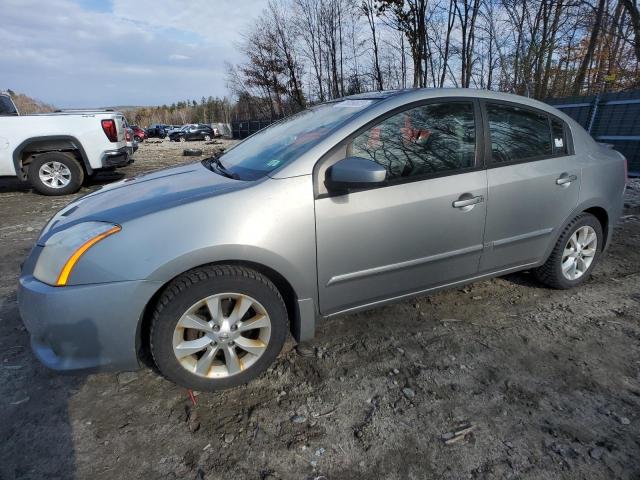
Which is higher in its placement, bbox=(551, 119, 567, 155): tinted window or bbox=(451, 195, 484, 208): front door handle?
bbox=(551, 119, 567, 155): tinted window

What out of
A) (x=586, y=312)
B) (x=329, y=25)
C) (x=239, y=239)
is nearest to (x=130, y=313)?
(x=239, y=239)

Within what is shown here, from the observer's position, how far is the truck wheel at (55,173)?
Result: 709cm

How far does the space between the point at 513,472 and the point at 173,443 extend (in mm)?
1551

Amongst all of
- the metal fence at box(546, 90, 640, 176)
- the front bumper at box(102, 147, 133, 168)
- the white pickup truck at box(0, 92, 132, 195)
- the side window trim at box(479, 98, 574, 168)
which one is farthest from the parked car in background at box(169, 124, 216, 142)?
the side window trim at box(479, 98, 574, 168)

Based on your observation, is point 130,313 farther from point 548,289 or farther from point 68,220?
point 548,289

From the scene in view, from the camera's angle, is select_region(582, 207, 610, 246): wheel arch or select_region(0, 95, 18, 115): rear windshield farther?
select_region(0, 95, 18, 115): rear windshield

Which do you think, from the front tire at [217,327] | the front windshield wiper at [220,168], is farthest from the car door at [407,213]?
the front windshield wiper at [220,168]

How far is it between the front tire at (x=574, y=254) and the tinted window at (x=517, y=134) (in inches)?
28.0

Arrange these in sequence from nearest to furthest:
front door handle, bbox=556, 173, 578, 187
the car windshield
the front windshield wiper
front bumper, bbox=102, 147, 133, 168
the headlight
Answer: the headlight
the car windshield
the front windshield wiper
front door handle, bbox=556, 173, 578, 187
front bumper, bbox=102, 147, 133, 168

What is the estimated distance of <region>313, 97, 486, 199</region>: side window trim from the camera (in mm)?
2117

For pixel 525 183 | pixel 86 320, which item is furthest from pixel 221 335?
pixel 525 183

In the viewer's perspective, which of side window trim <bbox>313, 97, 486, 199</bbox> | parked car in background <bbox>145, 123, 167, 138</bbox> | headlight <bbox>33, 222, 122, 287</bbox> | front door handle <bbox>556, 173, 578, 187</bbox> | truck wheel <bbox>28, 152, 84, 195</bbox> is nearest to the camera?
headlight <bbox>33, 222, 122, 287</bbox>

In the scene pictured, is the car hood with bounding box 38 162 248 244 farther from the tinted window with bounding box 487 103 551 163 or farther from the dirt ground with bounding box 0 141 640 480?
the tinted window with bounding box 487 103 551 163

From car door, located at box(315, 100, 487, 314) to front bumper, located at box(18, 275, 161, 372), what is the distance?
3.27 feet
